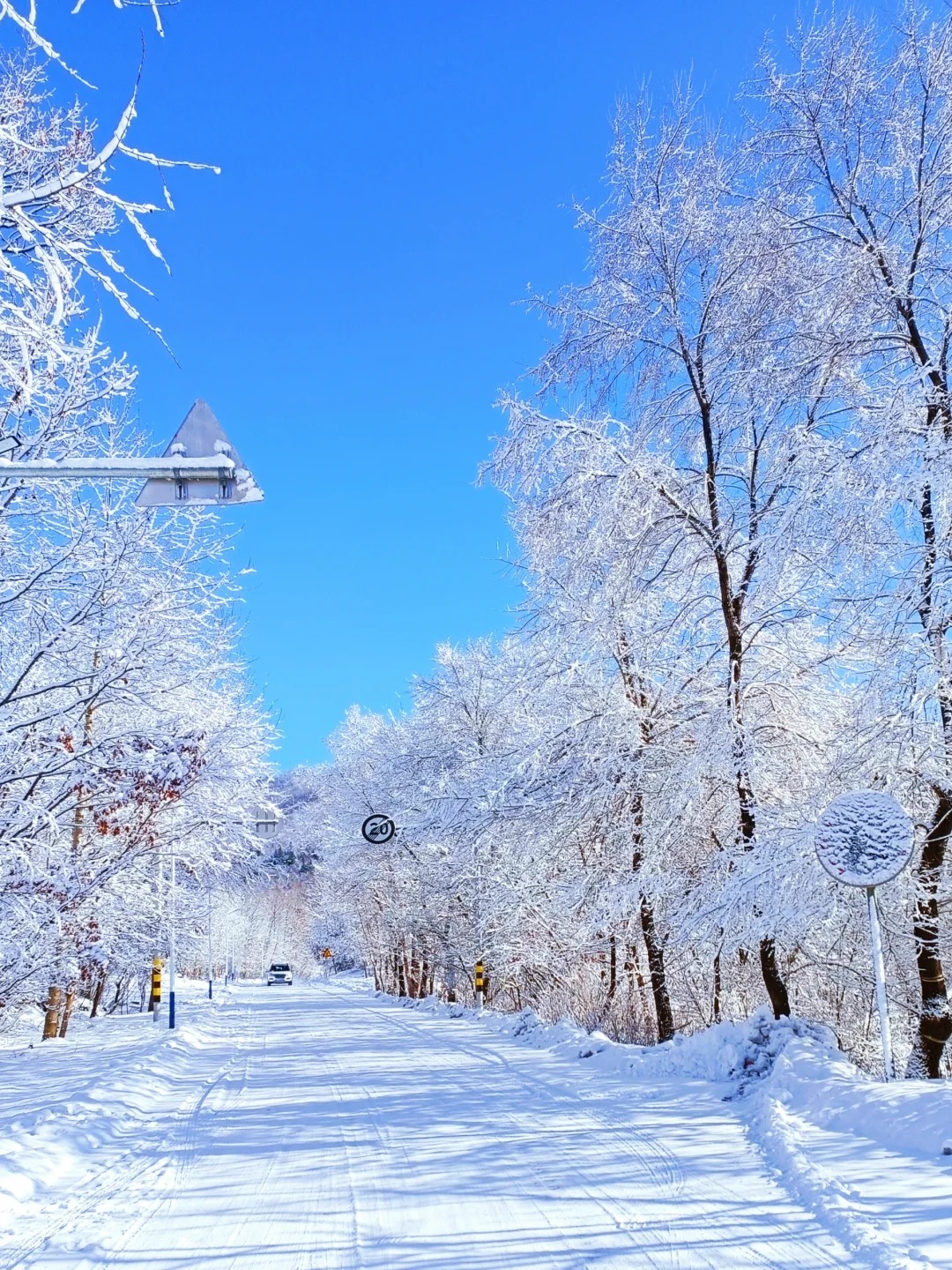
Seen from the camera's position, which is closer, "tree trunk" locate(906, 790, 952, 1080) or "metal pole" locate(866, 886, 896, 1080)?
"metal pole" locate(866, 886, 896, 1080)

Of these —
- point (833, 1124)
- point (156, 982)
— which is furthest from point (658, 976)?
point (156, 982)

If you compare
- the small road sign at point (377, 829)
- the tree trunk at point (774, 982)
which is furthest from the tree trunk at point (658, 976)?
the small road sign at point (377, 829)

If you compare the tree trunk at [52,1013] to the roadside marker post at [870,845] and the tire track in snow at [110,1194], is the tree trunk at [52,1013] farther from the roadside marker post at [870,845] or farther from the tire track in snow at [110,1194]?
the roadside marker post at [870,845]

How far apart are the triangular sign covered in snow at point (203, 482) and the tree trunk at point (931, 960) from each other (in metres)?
6.54

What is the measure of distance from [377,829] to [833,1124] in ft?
88.2

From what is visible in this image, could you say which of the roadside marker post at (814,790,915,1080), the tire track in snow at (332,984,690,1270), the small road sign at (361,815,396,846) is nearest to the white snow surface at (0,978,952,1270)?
the tire track in snow at (332,984,690,1270)

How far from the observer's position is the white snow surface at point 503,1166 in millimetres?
4273

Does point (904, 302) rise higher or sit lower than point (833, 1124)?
higher

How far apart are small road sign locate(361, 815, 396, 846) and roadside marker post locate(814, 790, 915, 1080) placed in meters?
24.2

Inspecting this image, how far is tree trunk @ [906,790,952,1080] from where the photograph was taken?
8.71 metres

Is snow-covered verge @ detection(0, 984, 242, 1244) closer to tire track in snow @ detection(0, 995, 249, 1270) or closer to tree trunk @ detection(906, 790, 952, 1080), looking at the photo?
tire track in snow @ detection(0, 995, 249, 1270)

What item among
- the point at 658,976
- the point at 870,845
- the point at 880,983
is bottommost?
the point at 658,976

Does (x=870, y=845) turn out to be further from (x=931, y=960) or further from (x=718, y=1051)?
(x=718, y=1051)

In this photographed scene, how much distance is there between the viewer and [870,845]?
7473 mm
